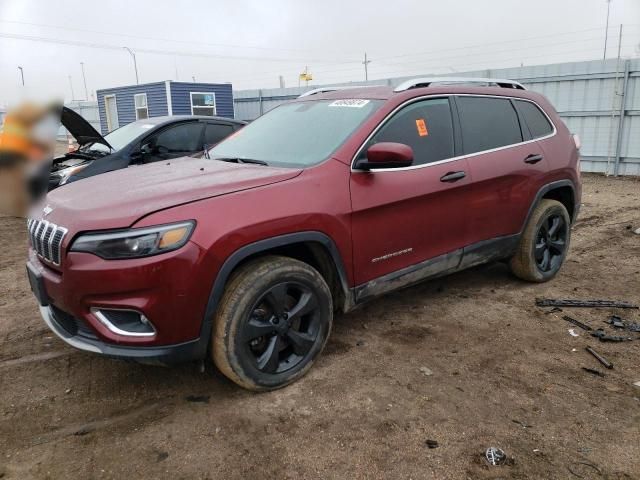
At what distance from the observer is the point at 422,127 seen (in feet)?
12.4

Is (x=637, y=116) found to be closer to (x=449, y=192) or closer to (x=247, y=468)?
(x=449, y=192)

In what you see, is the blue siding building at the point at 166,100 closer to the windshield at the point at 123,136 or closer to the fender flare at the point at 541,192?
the windshield at the point at 123,136

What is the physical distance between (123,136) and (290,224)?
5.80 m

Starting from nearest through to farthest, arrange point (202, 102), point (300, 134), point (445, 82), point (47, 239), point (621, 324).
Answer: point (47, 239), point (300, 134), point (621, 324), point (445, 82), point (202, 102)

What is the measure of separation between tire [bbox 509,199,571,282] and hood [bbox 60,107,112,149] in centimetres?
490

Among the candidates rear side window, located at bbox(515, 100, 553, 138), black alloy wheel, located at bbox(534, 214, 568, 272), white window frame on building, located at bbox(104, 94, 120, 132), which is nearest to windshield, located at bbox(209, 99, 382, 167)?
rear side window, located at bbox(515, 100, 553, 138)

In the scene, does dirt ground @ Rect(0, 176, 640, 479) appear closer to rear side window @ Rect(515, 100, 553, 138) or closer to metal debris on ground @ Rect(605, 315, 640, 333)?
metal debris on ground @ Rect(605, 315, 640, 333)

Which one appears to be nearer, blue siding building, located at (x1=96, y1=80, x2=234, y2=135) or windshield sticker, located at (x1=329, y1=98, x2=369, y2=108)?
windshield sticker, located at (x1=329, y1=98, x2=369, y2=108)

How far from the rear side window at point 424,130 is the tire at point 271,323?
3.75 feet

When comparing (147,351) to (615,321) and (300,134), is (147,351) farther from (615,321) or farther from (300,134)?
(615,321)

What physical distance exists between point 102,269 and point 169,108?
19182 mm

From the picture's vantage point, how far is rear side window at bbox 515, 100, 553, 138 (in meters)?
4.62

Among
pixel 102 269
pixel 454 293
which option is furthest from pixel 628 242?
pixel 102 269

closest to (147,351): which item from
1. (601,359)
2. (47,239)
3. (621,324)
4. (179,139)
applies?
(47,239)
